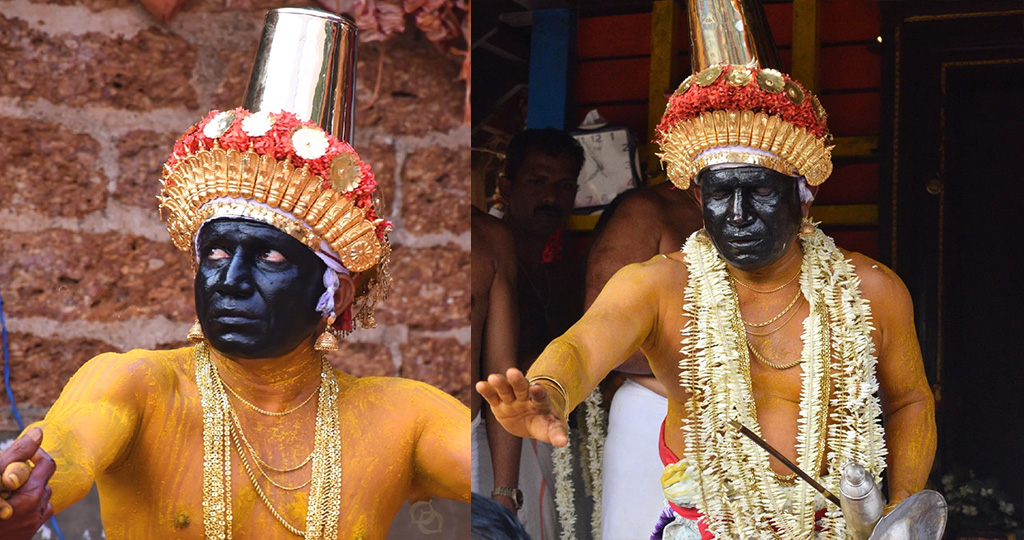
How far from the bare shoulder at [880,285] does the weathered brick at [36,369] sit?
2.12m

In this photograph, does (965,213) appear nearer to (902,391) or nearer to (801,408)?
(902,391)

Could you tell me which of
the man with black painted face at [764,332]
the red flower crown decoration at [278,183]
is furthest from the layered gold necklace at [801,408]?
the red flower crown decoration at [278,183]

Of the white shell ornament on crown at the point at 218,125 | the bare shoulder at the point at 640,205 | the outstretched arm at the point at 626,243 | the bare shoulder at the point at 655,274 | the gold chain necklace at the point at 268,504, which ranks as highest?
Result: the white shell ornament on crown at the point at 218,125

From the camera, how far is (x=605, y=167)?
12.5 ft

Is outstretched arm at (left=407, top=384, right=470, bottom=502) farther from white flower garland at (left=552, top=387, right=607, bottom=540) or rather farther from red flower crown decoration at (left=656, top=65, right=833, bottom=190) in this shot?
red flower crown decoration at (left=656, top=65, right=833, bottom=190)

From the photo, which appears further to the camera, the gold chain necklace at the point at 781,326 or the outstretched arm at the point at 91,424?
the gold chain necklace at the point at 781,326

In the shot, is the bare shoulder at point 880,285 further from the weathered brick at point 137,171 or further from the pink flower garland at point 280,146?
the weathered brick at point 137,171

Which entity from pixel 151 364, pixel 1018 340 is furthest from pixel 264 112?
pixel 1018 340

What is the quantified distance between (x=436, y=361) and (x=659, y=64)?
1094 millimetres

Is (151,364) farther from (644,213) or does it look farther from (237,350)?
(644,213)

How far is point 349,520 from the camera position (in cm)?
379

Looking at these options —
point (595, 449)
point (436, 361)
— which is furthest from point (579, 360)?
point (436, 361)

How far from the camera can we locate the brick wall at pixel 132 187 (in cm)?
439

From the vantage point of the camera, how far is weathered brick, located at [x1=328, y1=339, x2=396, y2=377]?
14.5ft
